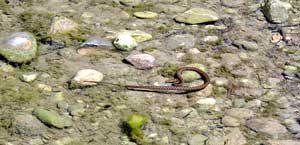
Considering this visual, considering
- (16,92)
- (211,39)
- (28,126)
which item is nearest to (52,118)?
(28,126)

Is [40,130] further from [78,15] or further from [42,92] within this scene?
[78,15]

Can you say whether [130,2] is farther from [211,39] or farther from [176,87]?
[176,87]

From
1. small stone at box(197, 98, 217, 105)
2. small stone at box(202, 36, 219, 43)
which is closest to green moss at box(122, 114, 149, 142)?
small stone at box(197, 98, 217, 105)

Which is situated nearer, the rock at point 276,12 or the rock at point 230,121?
the rock at point 230,121

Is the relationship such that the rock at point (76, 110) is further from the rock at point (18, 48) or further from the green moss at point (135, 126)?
the rock at point (18, 48)

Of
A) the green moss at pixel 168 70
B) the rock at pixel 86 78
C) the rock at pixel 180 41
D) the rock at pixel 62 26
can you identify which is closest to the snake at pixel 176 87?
the green moss at pixel 168 70

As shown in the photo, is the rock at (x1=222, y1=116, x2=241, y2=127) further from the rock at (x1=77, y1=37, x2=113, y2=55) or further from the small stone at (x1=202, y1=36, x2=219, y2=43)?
the rock at (x1=77, y1=37, x2=113, y2=55)

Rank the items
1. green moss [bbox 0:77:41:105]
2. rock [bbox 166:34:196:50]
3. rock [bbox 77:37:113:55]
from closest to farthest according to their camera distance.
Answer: green moss [bbox 0:77:41:105], rock [bbox 77:37:113:55], rock [bbox 166:34:196:50]
